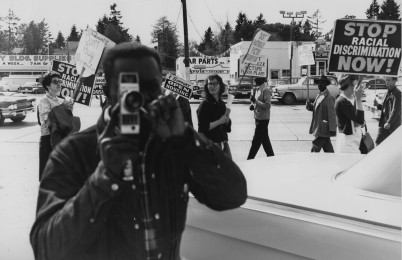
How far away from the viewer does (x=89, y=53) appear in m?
7.87

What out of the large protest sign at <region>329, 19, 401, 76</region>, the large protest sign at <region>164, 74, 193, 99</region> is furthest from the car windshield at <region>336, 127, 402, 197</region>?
the large protest sign at <region>164, 74, 193, 99</region>

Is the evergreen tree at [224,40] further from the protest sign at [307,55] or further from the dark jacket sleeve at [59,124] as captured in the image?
the dark jacket sleeve at [59,124]

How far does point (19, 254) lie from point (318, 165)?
2.84 metres

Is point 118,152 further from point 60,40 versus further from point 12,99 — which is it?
point 60,40

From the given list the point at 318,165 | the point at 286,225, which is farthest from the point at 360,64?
the point at 286,225

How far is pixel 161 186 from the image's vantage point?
1.35 metres

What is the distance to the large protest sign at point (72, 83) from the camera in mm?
7629

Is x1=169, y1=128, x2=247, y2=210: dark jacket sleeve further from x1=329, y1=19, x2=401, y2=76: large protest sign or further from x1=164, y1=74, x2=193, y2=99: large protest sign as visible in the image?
x1=164, y1=74, x2=193, y2=99: large protest sign

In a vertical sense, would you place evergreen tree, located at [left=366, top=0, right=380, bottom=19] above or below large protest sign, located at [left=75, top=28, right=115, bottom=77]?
above

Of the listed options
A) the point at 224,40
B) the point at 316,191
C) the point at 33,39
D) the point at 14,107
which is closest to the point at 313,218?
the point at 316,191

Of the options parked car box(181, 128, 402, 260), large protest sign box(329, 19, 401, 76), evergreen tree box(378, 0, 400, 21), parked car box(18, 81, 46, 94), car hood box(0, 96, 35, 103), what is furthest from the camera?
evergreen tree box(378, 0, 400, 21)

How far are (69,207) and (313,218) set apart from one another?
3.75ft

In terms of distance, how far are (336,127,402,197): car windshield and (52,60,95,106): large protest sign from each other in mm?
5912

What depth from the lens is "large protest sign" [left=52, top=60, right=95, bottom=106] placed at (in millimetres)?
7629
